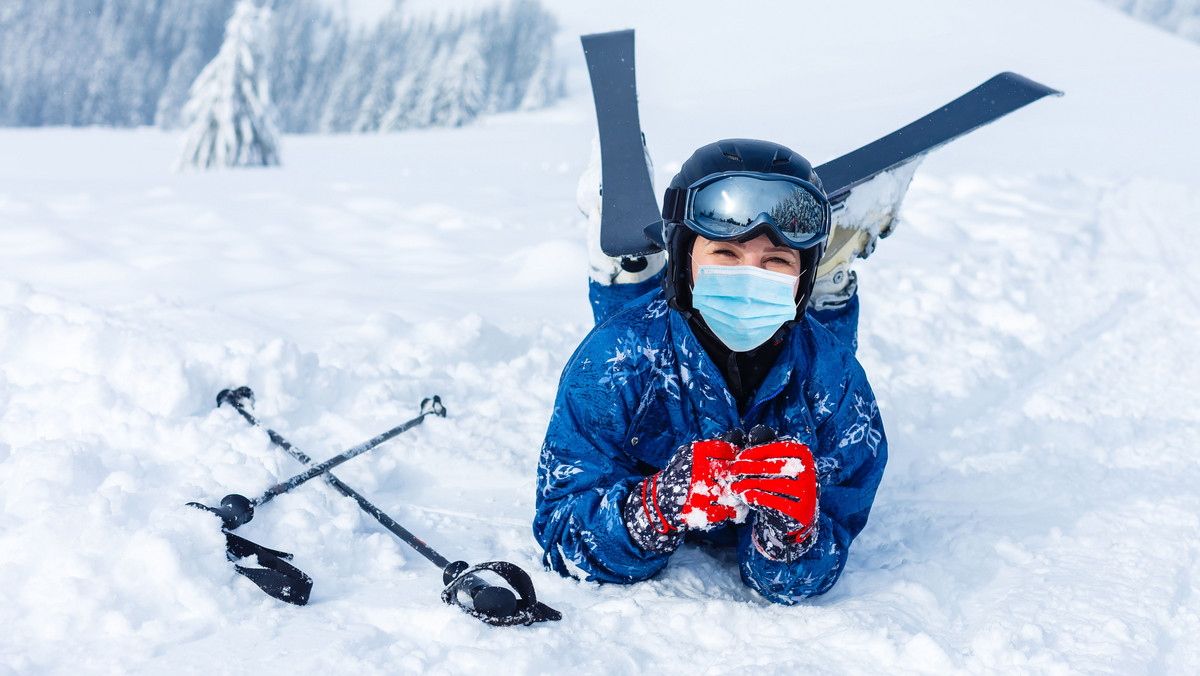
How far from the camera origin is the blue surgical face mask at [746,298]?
8.18ft

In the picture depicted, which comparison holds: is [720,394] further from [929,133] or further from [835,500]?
[929,133]

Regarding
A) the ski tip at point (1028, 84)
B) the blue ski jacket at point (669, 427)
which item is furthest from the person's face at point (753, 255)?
the ski tip at point (1028, 84)

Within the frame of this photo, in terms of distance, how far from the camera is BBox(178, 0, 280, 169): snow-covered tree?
23.3m

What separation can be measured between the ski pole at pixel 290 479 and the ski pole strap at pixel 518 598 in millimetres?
744

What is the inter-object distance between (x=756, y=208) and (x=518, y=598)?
1360 mm

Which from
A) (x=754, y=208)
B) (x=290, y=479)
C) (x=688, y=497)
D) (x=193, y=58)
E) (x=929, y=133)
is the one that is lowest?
(x=193, y=58)

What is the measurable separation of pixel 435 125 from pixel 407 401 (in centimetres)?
4028

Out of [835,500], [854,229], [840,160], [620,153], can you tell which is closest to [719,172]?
[835,500]

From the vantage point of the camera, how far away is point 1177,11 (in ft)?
231

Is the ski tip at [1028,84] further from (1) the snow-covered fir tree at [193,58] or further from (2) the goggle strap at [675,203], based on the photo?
(1) the snow-covered fir tree at [193,58]

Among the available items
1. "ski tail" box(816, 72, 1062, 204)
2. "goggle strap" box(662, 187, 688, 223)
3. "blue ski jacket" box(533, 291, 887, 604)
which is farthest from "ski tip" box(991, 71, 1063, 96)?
"goggle strap" box(662, 187, 688, 223)

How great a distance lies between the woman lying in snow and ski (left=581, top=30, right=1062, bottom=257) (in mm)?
798

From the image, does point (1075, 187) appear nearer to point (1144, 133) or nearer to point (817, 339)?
point (1144, 133)

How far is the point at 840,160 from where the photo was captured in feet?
13.1
